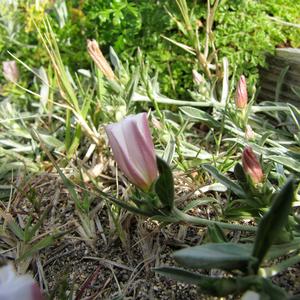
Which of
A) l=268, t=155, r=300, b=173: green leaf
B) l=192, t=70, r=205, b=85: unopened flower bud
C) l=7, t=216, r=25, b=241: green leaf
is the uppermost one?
l=192, t=70, r=205, b=85: unopened flower bud

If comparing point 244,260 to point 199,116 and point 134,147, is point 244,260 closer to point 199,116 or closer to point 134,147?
point 134,147

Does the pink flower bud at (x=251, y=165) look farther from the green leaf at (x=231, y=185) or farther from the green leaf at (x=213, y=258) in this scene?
the green leaf at (x=213, y=258)

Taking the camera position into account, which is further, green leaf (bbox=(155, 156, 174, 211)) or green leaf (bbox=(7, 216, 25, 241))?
green leaf (bbox=(7, 216, 25, 241))

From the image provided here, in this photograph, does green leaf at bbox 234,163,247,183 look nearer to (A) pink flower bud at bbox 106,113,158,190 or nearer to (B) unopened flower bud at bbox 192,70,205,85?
Answer: (A) pink flower bud at bbox 106,113,158,190

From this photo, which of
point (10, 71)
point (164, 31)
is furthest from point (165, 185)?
point (10, 71)

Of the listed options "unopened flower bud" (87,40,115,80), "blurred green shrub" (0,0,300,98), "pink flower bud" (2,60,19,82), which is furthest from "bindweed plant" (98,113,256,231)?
"pink flower bud" (2,60,19,82)

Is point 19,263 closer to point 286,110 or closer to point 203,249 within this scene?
point 203,249

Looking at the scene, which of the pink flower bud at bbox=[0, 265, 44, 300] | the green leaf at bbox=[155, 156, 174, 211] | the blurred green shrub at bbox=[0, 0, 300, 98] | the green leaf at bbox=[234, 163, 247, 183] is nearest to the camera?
the pink flower bud at bbox=[0, 265, 44, 300]

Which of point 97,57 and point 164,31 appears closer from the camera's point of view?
point 97,57
